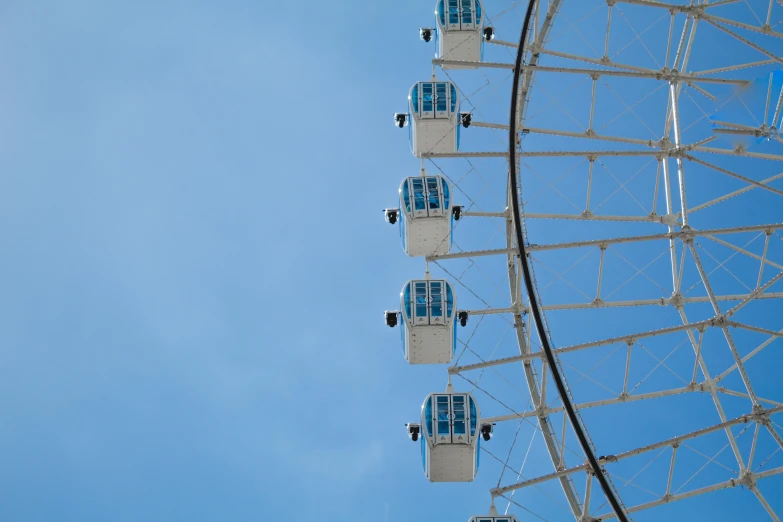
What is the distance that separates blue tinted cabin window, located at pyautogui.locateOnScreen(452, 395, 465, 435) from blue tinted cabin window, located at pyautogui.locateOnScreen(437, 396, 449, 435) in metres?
0.21

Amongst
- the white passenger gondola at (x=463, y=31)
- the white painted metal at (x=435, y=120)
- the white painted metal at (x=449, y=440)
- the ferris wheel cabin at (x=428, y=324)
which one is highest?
the white passenger gondola at (x=463, y=31)

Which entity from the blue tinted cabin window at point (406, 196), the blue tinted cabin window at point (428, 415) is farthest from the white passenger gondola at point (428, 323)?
the blue tinted cabin window at point (406, 196)

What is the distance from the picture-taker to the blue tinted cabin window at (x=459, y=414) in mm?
25297

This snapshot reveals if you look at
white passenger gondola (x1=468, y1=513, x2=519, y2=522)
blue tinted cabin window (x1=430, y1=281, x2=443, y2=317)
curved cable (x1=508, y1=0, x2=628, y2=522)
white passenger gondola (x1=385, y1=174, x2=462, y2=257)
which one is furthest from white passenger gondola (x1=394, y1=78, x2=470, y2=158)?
white passenger gondola (x1=468, y1=513, x2=519, y2=522)

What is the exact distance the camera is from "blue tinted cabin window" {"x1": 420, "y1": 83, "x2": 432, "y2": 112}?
28500 mm

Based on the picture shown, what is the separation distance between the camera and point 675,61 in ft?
87.4

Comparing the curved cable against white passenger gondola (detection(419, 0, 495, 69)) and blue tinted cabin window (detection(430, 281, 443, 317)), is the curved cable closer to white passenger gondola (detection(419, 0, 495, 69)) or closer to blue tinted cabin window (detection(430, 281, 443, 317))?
blue tinted cabin window (detection(430, 281, 443, 317))

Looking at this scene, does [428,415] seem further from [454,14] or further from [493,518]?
[454,14]

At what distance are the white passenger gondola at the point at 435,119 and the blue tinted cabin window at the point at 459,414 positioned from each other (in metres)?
7.31

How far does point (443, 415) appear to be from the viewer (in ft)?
83.4

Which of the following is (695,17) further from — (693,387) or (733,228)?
(693,387)

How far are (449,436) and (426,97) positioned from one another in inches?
390

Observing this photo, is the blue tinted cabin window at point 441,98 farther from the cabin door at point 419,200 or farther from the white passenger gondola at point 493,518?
the white passenger gondola at point 493,518

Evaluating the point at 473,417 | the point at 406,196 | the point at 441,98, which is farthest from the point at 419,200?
the point at 473,417
